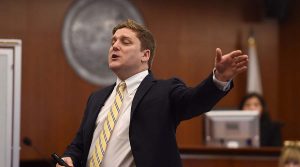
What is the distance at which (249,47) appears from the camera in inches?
299

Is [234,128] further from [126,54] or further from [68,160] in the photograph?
[68,160]

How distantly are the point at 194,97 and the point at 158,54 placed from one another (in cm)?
510

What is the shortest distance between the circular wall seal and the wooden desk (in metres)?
2.47

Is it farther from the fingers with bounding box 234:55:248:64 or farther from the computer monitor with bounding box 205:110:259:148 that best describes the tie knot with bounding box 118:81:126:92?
the computer monitor with bounding box 205:110:259:148

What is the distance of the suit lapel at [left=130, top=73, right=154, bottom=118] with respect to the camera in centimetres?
248

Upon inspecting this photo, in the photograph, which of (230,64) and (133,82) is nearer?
(230,64)

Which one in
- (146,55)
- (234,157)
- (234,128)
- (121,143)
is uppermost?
(146,55)

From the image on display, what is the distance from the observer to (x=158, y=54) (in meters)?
7.34

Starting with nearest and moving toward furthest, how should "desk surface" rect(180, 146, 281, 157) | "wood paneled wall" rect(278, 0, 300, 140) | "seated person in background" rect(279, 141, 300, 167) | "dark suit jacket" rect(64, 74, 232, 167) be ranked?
1. "dark suit jacket" rect(64, 74, 232, 167)
2. "seated person in background" rect(279, 141, 300, 167)
3. "desk surface" rect(180, 146, 281, 157)
4. "wood paneled wall" rect(278, 0, 300, 140)

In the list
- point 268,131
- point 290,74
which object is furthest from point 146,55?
point 290,74

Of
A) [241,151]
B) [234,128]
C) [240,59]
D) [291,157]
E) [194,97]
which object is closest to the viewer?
[240,59]

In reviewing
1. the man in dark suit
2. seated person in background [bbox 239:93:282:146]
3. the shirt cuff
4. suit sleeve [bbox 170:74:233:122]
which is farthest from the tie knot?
seated person in background [bbox 239:93:282:146]

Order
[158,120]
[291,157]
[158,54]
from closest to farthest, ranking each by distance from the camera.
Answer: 1. [158,120]
2. [291,157]
3. [158,54]

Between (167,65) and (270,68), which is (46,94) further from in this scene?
(270,68)
